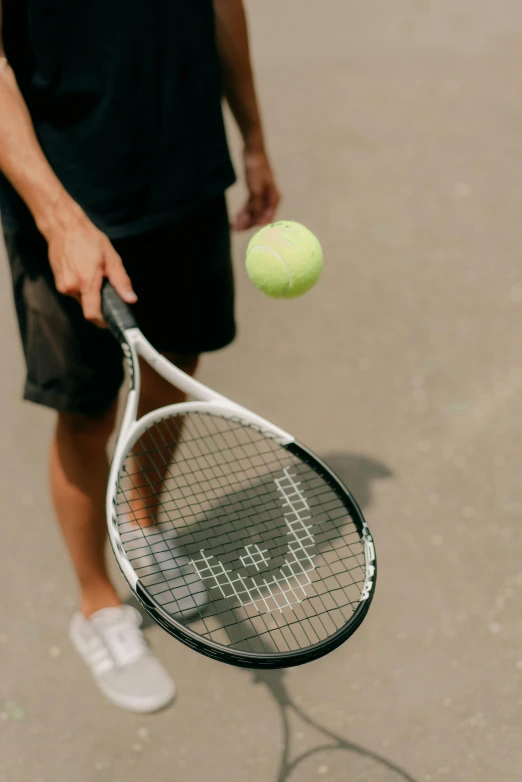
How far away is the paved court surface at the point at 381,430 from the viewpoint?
189cm

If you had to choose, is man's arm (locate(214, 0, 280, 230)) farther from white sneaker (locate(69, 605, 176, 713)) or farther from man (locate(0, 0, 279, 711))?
white sneaker (locate(69, 605, 176, 713))

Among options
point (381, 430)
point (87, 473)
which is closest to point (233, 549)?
point (87, 473)

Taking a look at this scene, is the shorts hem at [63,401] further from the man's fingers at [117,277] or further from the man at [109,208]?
the man's fingers at [117,277]

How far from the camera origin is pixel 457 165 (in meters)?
3.79

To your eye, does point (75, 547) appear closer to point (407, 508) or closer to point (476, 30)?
point (407, 508)

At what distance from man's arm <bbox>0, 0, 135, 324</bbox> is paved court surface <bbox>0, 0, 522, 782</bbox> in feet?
3.37

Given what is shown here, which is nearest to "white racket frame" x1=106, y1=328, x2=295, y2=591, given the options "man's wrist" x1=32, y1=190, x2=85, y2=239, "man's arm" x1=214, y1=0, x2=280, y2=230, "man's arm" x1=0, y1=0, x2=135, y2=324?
"man's arm" x1=0, y1=0, x2=135, y2=324

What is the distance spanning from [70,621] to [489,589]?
1.10m

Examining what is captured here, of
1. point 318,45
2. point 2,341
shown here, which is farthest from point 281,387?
point 318,45

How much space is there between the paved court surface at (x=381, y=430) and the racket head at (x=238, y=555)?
0.47 feet

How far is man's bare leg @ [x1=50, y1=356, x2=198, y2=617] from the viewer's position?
74.7 inches

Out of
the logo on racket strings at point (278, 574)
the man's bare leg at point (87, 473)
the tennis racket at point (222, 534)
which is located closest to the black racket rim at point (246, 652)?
the tennis racket at point (222, 534)

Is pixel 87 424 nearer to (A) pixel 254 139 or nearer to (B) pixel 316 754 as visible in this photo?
(A) pixel 254 139

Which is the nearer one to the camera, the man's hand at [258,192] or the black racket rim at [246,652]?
the black racket rim at [246,652]
